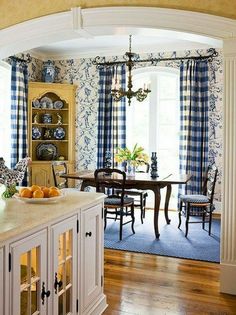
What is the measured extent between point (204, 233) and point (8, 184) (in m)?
3.48

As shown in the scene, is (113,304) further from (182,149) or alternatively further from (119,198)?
(182,149)

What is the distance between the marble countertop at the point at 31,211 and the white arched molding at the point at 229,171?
1205mm

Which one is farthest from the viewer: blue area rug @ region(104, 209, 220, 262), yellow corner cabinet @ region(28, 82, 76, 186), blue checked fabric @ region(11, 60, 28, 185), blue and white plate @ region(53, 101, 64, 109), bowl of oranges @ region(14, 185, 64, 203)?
blue and white plate @ region(53, 101, 64, 109)

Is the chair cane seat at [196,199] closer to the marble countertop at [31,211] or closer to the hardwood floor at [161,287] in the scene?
the hardwood floor at [161,287]

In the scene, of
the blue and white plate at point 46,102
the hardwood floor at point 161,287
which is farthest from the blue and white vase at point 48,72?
the hardwood floor at point 161,287

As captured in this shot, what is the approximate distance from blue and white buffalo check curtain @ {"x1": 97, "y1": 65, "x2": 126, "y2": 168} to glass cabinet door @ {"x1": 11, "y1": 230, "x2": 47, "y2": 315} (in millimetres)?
4956

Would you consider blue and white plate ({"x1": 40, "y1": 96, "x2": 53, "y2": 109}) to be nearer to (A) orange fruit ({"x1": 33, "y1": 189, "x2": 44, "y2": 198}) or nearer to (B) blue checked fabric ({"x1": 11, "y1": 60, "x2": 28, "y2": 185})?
(B) blue checked fabric ({"x1": 11, "y1": 60, "x2": 28, "y2": 185})

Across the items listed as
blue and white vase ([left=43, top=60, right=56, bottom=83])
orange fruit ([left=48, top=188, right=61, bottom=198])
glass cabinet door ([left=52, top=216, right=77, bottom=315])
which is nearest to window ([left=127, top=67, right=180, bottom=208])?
blue and white vase ([left=43, top=60, right=56, bottom=83])

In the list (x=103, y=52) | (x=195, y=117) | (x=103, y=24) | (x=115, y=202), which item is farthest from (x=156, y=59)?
(x=103, y=24)

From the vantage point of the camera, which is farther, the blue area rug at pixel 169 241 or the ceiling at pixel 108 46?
the ceiling at pixel 108 46

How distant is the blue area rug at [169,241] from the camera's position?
4.38m

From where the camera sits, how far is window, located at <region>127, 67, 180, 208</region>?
6902mm

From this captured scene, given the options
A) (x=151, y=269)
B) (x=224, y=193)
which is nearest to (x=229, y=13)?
(x=224, y=193)

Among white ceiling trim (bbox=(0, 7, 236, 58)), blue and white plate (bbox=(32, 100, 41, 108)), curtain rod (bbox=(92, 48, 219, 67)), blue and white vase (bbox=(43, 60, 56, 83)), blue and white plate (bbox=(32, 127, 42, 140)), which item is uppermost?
curtain rod (bbox=(92, 48, 219, 67))
